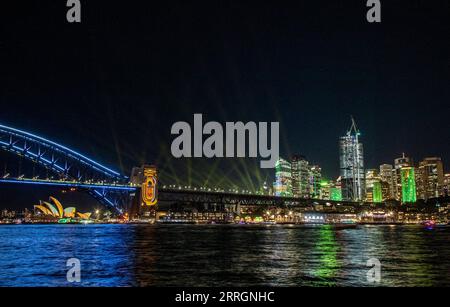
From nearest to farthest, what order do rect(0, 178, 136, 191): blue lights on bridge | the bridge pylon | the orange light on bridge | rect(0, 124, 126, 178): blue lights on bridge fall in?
rect(0, 178, 136, 191): blue lights on bridge
rect(0, 124, 126, 178): blue lights on bridge
the bridge pylon
the orange light on bridge

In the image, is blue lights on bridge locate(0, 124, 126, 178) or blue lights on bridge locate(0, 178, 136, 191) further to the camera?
blue lights on bridge locate(0, 124, 126, 178)

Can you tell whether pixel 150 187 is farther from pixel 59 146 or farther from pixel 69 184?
pixel 59 146

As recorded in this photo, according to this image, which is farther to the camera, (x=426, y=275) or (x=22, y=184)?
(x=22, y=184)

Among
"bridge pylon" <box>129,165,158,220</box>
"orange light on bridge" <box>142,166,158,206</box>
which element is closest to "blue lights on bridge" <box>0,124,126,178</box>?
"bridge pylon" <box>129,165,158,220</box>

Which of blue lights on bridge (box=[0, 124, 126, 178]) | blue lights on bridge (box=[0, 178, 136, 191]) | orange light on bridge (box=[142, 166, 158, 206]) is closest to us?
blue lights on bridge (box=[0, 178, 136, 191])

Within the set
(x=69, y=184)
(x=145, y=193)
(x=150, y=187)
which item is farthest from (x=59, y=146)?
(x=150, y=187)

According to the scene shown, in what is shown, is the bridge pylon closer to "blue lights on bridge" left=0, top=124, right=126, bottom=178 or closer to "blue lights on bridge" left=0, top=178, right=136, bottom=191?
"blue lights on bridge" left=0, top=178, right=136, bottom=191

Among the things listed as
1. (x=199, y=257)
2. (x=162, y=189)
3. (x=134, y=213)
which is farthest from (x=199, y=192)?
(x=199, y=257)

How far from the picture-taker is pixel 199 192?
137m

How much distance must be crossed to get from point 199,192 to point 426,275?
389ft

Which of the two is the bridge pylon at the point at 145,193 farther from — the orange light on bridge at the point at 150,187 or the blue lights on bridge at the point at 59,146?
the blue lights on bridge at the point at 59,146

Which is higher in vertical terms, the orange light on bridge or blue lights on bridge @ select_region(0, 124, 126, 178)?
blue lights on bridge @ select_region(0, 124, 126, 178)
